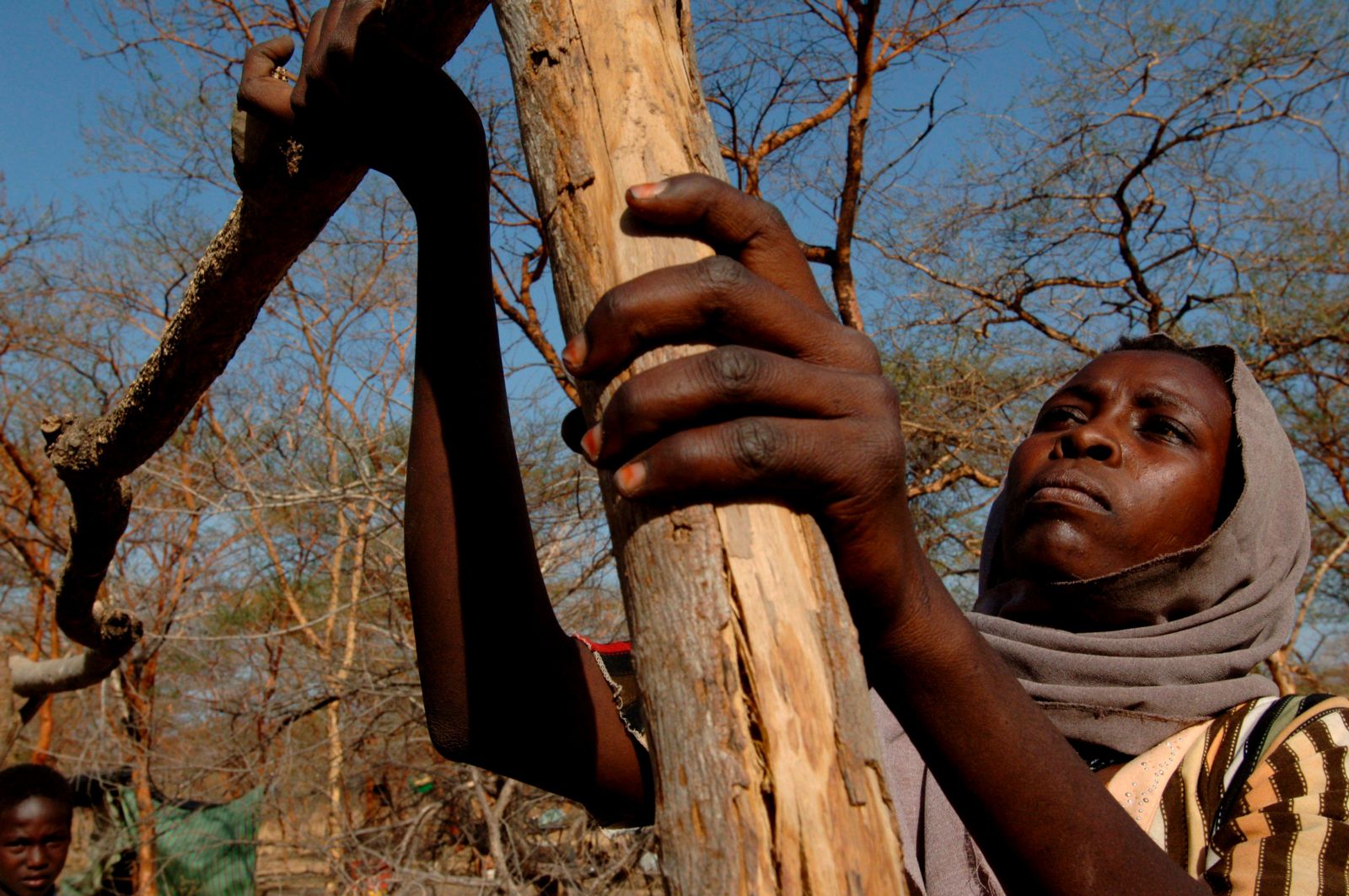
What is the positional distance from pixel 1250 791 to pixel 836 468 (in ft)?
2.97

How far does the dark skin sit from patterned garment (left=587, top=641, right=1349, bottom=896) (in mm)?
140

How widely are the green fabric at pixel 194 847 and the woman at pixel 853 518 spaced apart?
7.00 metres

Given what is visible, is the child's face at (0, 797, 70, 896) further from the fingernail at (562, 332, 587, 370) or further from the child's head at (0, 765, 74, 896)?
the fingernail at (562, 332, 587, 370)

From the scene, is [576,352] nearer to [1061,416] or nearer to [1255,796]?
[1255,796]

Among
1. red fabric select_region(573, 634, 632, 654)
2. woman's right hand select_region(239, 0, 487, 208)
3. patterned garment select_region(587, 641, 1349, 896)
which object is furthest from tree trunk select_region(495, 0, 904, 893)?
red fabric select_region(573, 634, 632, 654)

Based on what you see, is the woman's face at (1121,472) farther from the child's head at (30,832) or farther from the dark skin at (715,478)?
the child's head at (30,832)

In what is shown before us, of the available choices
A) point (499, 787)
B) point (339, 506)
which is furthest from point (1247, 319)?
point (339, 506)

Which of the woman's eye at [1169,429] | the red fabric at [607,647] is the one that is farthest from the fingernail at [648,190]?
the woman's eye at [1169,429]

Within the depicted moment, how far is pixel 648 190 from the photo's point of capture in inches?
34.0

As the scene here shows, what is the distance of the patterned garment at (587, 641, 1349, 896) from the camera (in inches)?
45.3

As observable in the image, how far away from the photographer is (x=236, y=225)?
174cm

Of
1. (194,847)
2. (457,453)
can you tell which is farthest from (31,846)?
(457,453)

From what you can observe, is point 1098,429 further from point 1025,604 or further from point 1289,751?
point 1289,751

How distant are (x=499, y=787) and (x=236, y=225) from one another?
18.6ft
